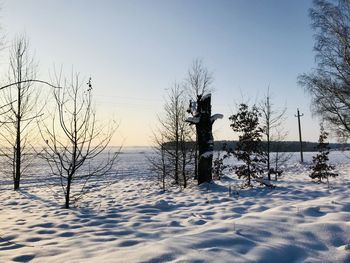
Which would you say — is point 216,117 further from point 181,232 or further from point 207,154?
point 181,232

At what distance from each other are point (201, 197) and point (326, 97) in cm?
1201

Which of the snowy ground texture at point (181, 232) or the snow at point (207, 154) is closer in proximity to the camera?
the snowy ground texture at point (181, 232)

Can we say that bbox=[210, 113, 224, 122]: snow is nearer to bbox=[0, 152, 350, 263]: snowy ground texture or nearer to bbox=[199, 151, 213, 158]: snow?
bbox=[199, 151, 213, 158]: snow

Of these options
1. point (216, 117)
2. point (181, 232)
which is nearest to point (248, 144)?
point (216, 117)

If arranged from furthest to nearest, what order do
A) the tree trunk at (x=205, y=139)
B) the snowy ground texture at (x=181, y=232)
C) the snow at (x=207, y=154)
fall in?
the tree trunk at (x=205, y=139) → the snow at (x=207, y=154) → the snowy ground texture at (x=181, y=232)

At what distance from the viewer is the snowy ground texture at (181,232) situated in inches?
145

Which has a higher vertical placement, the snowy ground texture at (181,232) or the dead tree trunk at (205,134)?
the dead tree trunk at (205,134)

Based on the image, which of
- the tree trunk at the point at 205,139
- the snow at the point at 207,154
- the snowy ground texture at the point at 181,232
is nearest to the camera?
the snowy ground texture at the point at 181,232

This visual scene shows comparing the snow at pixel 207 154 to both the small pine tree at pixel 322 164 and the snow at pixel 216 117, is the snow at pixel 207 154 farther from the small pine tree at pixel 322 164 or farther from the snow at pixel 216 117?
the small pine tree at pixel 322 164

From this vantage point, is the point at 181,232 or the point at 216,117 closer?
the point at 181,232

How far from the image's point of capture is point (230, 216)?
6.46 m

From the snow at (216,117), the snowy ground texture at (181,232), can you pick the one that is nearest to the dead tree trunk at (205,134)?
the snow at (216,117)

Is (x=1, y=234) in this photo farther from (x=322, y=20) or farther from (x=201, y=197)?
(x=322, y=20)

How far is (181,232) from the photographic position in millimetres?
5086
